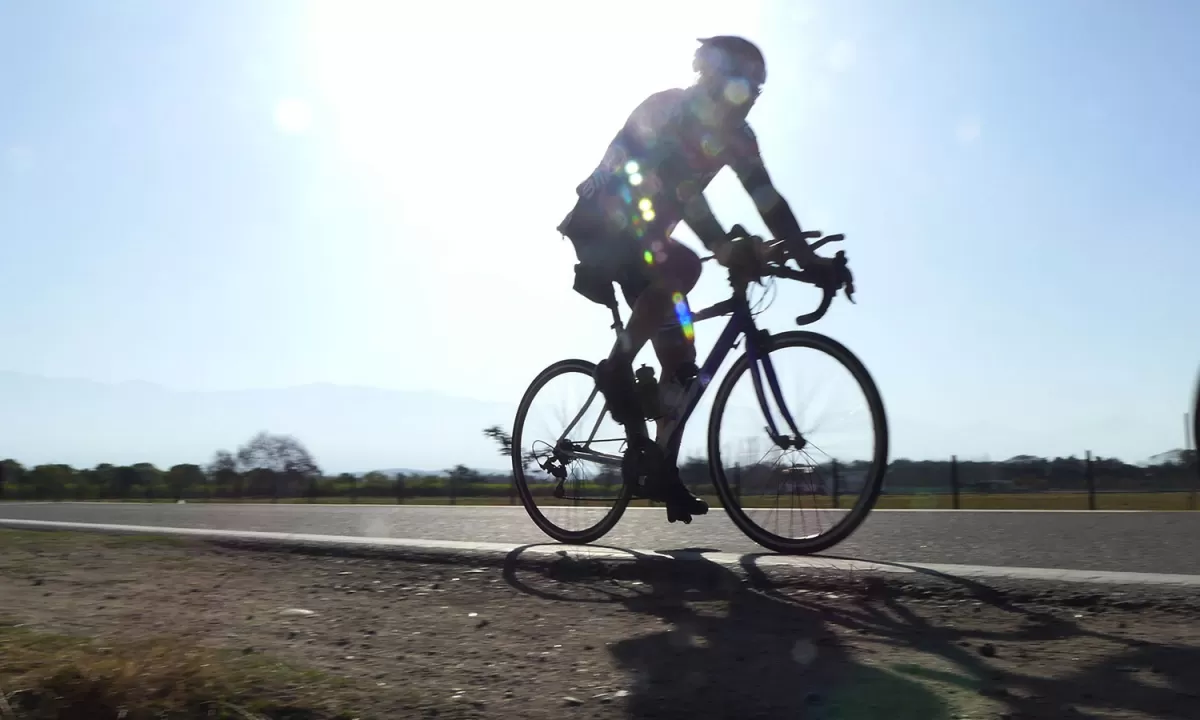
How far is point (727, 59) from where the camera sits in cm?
386

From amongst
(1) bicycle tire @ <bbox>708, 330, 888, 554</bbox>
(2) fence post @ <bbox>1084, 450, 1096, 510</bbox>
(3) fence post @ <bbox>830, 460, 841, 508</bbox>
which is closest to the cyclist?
(1) bicycle tire @ <bbox>708, 330, 888, 554</bbox>

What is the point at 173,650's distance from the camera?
2059mm

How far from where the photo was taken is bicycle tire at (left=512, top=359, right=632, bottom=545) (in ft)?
14.4

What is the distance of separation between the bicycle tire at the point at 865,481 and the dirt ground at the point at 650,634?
54cm

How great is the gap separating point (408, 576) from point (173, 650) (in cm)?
145

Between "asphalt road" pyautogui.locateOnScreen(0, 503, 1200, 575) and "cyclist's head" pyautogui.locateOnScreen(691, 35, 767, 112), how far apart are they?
5.82ft

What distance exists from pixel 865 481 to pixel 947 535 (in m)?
0.97

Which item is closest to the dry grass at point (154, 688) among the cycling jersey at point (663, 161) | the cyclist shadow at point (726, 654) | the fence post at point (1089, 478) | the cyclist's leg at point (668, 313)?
the cyclist shadow at point (726, 654)

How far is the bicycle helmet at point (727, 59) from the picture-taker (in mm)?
3859

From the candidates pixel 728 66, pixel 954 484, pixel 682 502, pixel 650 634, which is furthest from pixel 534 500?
pixel 954 484

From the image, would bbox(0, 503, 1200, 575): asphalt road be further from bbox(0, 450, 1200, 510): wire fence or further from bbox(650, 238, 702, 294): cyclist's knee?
bbox(650, 238, 702, 294): cyclist's knee

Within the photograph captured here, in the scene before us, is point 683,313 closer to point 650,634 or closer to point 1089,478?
point 650,634

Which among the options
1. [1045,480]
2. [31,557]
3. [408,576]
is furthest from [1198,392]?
[1045,480]

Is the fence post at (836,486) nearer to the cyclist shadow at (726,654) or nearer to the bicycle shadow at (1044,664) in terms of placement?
the cyclist shadow at (726,654)
